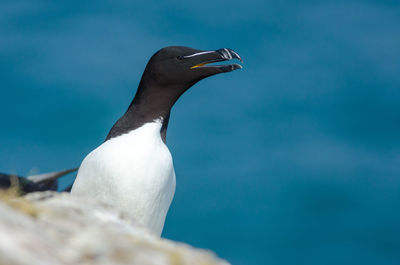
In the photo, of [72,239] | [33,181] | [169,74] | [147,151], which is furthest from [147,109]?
[72,239]

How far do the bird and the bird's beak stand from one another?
1.84m

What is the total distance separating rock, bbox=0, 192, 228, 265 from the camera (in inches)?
126

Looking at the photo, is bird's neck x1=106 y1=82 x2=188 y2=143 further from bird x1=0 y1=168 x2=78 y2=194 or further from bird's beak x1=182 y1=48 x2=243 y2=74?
bird x1=0 y1=168 x2=78 y2=194

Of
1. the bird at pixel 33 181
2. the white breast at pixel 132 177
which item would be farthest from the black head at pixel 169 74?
the bird at pixel 33 181

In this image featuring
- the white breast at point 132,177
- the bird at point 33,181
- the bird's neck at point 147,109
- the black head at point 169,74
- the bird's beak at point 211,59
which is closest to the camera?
the bird at point 33,181

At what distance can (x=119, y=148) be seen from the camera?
709 centimetres

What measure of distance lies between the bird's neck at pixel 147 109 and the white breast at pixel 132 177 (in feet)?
0.84

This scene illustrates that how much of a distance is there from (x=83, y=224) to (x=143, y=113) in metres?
4.00

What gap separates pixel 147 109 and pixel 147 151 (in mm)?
790

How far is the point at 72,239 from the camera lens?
354cm

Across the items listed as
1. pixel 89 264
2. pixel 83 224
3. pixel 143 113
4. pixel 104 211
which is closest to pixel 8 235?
pixel 89 264

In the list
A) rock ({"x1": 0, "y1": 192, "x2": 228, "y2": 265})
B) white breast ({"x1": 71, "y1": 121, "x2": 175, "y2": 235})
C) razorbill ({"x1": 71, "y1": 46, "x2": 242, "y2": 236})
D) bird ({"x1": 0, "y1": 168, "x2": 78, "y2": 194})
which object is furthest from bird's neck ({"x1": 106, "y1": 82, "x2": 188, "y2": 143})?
rock ({"x1": 0, "y1": 192, "x2": 228, "y2": 265})

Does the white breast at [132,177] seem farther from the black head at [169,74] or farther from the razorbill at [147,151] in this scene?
the black head at [169,74]

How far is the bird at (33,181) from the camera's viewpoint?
5.94 m
